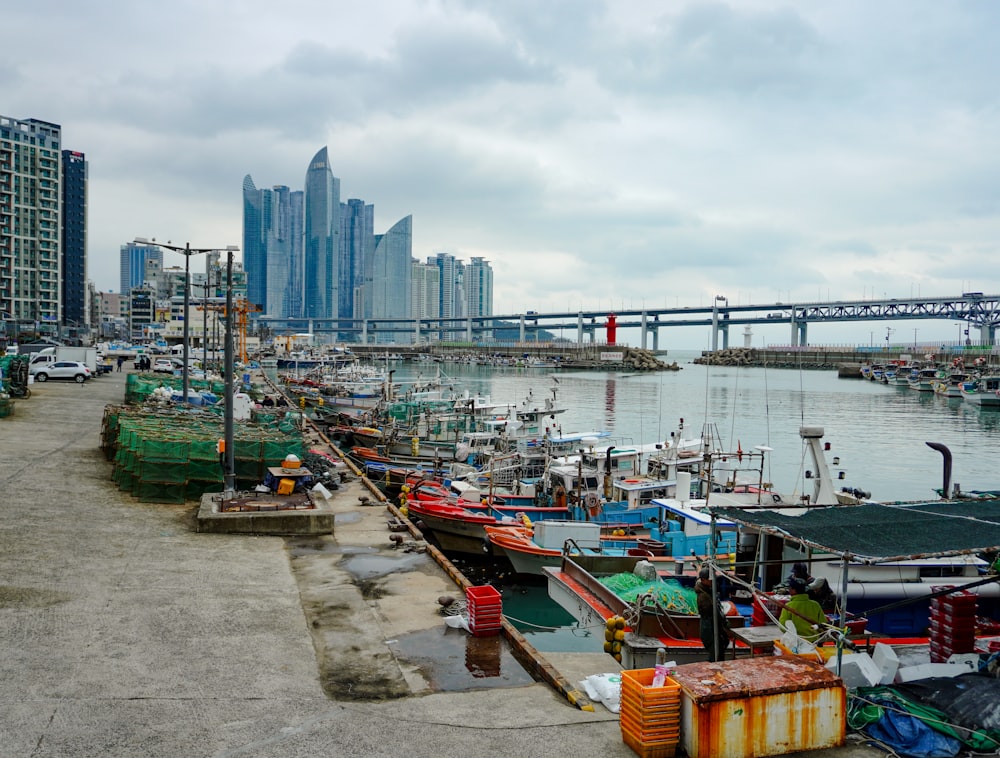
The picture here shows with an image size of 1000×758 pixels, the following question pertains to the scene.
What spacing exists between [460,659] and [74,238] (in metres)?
155

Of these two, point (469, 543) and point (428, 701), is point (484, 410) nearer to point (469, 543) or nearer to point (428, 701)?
point (469, 543)

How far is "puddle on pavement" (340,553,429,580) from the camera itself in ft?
41.0

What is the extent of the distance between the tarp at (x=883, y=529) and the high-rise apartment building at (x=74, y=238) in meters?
140

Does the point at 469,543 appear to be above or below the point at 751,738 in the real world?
below

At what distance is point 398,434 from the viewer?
3447cm

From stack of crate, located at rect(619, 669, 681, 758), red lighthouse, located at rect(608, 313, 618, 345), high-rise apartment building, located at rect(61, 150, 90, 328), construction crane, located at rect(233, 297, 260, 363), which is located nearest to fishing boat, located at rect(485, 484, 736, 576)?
stack of crate, located at rect(619, 669, 681, 758)

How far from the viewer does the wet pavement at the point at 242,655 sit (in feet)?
22.3

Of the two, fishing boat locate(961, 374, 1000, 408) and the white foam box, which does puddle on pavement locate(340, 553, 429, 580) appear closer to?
the white foam box

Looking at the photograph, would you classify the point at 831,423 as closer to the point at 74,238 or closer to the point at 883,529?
the point at 883,529

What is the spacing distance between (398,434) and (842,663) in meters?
27.7

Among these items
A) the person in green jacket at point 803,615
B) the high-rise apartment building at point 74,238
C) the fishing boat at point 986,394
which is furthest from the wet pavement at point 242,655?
the high-rise apartment building at point 74,238

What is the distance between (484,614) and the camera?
9938 mm

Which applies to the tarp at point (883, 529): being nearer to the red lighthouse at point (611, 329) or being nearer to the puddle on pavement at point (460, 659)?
the puddle on pavement at point (460, 659)

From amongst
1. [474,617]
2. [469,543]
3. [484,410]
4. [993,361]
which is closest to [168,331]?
[484,410]
